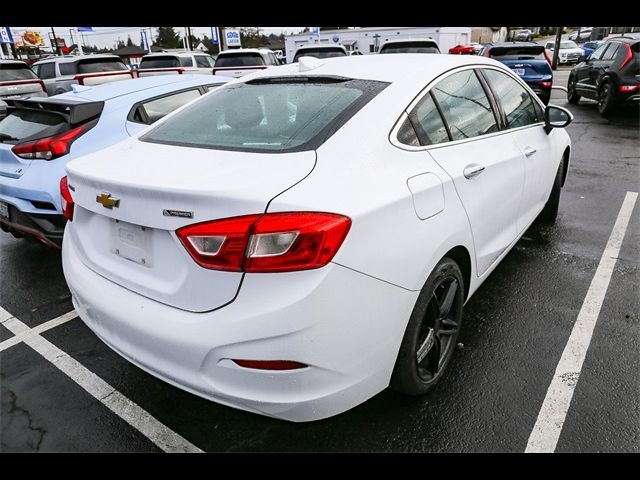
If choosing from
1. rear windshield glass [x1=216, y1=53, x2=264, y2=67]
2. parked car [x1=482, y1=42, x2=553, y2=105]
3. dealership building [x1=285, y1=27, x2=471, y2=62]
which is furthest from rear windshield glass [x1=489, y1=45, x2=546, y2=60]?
dealership building [x1=285, y1=27, x2=471, y2=62]

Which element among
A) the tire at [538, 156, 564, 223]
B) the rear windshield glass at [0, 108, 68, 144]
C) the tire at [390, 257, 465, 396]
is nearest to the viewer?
the tire at [390, 257, 465, 396]

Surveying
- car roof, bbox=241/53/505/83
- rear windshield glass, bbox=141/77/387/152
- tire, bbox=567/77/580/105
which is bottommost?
tire, bbox=567/77/580/105

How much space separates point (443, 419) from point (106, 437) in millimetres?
1609

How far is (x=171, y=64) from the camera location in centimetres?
1307

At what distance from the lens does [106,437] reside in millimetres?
2211

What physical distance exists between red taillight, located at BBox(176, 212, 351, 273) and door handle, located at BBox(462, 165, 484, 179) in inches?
38.9

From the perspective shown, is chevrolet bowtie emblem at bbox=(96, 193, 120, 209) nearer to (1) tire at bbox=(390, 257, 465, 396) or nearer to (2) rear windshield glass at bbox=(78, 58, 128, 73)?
(1) tire at bbox=(390, 257, 465, 396)

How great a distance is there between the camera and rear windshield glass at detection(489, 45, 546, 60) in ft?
34.5

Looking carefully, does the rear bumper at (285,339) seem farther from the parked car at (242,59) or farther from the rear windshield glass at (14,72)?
the rear windshield glass at (14,72)

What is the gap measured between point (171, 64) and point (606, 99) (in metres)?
11.0

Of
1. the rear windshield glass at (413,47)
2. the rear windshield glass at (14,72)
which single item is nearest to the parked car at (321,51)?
the rear windshield glass at (413,47)

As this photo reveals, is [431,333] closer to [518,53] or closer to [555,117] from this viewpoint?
[555,117]
